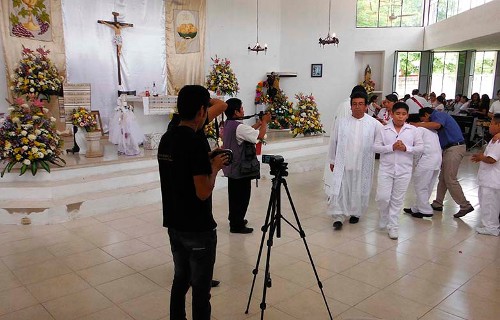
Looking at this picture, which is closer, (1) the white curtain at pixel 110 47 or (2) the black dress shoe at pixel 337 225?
(2) the black dress shoe at pixel 337 225

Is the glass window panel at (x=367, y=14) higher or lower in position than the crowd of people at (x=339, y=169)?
higher

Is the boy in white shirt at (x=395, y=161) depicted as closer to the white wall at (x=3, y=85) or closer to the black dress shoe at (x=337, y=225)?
the black dress shoe at (x=337, y=225)

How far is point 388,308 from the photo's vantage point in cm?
290

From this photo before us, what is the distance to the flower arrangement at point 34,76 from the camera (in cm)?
668

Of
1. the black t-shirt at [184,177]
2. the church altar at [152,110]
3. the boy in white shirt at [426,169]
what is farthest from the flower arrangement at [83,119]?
the boy in white shirt at [426,169]

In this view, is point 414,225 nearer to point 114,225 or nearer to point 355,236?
point 355,236

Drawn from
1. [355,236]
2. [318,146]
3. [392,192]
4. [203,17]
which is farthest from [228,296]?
[203,17]

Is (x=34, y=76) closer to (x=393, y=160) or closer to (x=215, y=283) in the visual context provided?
(x=215, y=283)

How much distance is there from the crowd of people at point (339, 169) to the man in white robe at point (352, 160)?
0.01 metres

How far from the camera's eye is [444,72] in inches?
520

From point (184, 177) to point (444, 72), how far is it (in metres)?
13.4

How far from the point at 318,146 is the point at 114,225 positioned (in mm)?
5500

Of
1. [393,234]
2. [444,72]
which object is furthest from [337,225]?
[444,72]

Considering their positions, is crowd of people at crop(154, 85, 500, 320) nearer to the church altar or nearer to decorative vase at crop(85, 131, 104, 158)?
decorative vase at crop(85, 131, 104, 158)
